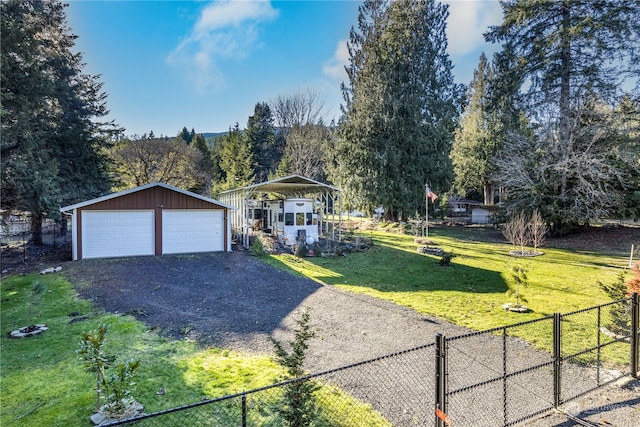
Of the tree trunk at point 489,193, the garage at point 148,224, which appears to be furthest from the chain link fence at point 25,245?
the tree trunk at point 489,193

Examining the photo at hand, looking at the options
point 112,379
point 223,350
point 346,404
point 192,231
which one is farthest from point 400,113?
point 112,379

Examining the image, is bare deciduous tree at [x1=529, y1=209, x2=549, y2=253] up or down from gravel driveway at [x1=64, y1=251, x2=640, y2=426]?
Result: up

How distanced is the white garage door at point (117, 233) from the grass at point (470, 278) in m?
5.65

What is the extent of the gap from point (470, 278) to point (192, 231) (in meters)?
12.2

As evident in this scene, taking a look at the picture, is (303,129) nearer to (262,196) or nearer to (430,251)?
(262,196)

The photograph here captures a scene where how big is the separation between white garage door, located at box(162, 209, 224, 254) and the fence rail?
1230 cm

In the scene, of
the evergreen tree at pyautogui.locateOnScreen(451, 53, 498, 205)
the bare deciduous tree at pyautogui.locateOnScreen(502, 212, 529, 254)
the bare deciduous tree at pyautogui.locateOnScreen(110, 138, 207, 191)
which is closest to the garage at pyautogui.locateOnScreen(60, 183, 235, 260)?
the bare deciduous tree at pyautogui.locateOnScreen(502, 212, 529, 254)

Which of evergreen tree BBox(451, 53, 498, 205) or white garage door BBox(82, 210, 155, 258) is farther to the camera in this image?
evergreen tree BBox(451, 53, 498, 205)

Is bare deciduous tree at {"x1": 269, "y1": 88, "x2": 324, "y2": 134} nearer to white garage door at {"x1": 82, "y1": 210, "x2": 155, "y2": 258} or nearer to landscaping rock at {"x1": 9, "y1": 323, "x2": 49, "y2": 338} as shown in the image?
white garage door at {"x1": 82, "y1": 210, "x2": 155, "y2": 258}

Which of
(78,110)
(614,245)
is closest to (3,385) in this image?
(78,110)

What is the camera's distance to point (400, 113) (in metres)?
26.7

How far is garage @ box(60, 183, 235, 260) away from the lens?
574 inches

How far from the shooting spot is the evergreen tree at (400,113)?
26.4 m

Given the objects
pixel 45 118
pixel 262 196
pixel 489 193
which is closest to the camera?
pixel 45 118
